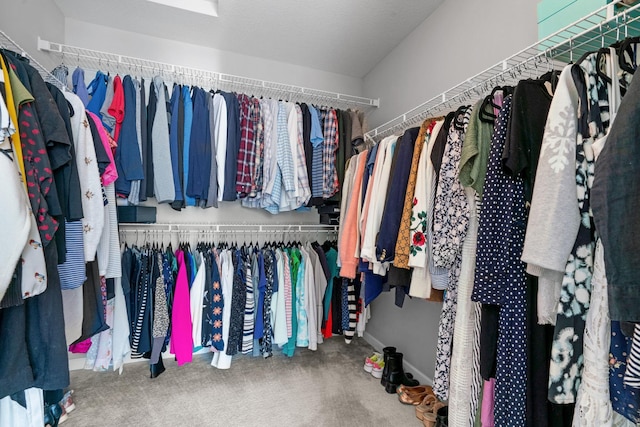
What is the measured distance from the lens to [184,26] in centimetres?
232

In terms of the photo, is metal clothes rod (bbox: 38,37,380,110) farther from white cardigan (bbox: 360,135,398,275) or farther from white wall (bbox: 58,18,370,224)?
white cardigan (bbox: 360,135,398,275)

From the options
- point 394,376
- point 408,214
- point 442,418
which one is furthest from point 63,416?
point 408,214

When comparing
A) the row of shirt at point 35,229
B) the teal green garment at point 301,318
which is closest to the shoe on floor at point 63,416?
the row of shirt at point 35,229

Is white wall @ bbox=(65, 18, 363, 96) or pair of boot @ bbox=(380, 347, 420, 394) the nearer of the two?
pair of boot @ bbox=(380, 347, 420, 394)

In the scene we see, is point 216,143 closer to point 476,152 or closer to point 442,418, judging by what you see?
point 476,152

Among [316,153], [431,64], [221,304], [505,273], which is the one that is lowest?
[221,304]

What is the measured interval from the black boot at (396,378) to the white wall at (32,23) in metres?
2.97

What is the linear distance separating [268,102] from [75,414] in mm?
2365

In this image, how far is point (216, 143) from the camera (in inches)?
87.0

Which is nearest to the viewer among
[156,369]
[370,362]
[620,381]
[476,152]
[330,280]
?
[620,381]

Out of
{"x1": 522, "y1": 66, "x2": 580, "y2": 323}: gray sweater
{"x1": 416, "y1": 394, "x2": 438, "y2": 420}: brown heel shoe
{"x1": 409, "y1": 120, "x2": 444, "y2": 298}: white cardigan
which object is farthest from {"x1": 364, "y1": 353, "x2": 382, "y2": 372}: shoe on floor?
{"x1": 522, "y1": 66, "x2": 580, "y2": 323}: gray sweater

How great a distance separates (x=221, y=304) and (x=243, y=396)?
23.8 inches

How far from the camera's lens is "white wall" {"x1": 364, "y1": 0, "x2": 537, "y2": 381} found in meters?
1.59

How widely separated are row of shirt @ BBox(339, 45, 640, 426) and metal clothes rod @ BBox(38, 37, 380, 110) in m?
1.67
